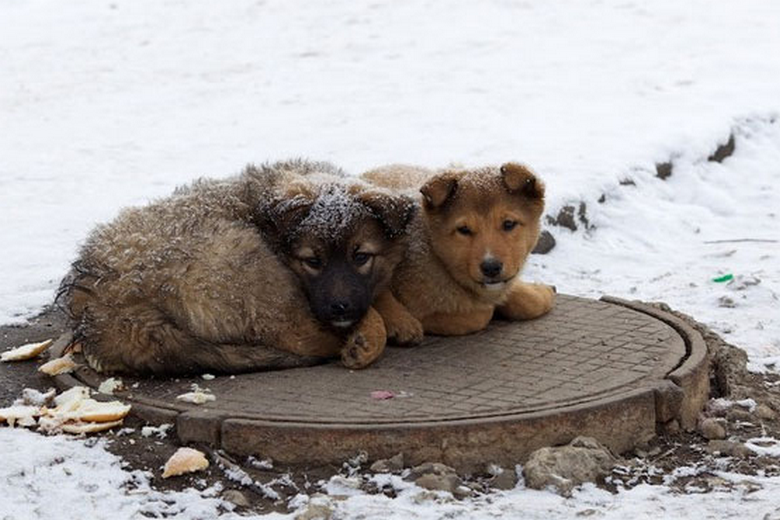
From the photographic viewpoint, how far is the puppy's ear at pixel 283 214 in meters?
6.45

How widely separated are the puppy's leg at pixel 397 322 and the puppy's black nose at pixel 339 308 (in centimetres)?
44

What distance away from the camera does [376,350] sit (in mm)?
6391

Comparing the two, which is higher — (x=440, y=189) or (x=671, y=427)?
(x=440, y=189)

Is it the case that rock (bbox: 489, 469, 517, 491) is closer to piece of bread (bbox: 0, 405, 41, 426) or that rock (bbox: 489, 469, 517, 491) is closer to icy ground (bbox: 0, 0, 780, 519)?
icy ground (bbox: 0, 0, 780, 519)

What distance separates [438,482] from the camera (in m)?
5.32

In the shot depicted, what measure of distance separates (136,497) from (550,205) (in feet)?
17.1

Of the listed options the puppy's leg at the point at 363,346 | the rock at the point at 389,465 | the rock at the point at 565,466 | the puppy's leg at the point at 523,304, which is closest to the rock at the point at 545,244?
the puppy's leg at the point at 523,304

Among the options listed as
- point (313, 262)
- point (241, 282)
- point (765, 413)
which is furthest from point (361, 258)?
point (765, 413)

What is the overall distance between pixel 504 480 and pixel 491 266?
1.30m

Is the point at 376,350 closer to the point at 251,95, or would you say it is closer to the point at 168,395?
the point at 168,395

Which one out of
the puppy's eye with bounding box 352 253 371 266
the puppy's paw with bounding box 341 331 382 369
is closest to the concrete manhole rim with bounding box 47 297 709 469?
the puppy's paw with bounding box 341 331 382 369

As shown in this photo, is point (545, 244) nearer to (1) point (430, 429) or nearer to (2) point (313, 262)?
(2) point (313, 262)

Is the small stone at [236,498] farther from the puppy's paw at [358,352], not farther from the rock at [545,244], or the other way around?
the rock at [545,244]

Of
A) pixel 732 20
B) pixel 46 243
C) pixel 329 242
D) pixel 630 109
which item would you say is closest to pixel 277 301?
pixel 329 242
